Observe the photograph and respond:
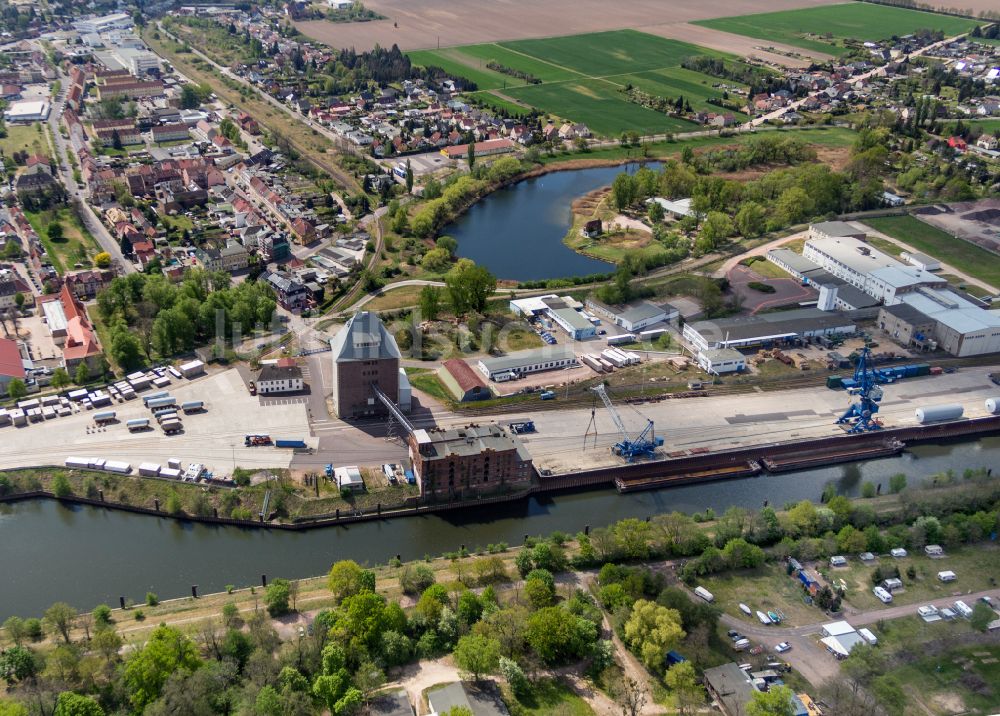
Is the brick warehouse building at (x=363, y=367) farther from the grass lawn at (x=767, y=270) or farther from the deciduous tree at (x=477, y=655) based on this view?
the grass lawn at (x=767, y=270)

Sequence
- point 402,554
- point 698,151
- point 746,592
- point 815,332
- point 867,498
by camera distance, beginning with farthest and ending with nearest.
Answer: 1. point 698,151
2. point 815,332
3. point 867,498
4. point 402,554
5. point 746,592

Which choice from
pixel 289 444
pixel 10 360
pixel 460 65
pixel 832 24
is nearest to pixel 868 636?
pixel 289 444

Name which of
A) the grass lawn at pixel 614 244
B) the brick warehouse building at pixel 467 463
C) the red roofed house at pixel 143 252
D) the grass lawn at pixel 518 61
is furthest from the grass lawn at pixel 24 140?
the brick warehouse building at pixel 467 463

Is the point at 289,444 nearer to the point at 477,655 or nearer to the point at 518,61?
the point at 477,655

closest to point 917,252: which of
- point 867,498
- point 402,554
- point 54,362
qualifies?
point 867,498

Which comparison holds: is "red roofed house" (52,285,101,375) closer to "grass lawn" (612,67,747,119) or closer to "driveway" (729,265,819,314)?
"driveway" (729,265,819,314)

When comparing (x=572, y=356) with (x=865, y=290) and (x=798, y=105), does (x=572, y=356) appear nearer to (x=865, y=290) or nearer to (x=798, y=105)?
(x=865, y=290)
